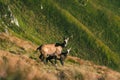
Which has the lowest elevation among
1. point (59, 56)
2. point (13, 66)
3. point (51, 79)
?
point (59, 56)

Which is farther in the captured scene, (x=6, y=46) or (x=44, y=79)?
(x=6, y=46)

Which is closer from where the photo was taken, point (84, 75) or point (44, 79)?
point (44, 79)

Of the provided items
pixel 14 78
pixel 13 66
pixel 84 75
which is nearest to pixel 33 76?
pixel 13 66

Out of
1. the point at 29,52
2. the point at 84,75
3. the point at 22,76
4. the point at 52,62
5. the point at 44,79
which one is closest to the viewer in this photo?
the point at 22,76

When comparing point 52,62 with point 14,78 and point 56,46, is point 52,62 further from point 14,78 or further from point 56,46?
point 14,78

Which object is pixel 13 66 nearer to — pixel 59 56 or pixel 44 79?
pixel 44 79

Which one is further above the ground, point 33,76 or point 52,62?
point 33,76

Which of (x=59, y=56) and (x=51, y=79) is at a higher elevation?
(x=51, y=79)

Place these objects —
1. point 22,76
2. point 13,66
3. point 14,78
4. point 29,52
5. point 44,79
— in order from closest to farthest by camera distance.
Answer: point 14,78, point 22,76, point 13,66, point 44,79, point 29,52

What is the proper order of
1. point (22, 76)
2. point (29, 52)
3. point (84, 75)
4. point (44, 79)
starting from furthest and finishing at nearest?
point (29, 52) < point (84, 75) < point (44, 79) < point (22, 76)

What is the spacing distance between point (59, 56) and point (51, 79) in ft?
53.5

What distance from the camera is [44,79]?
45.0 feet

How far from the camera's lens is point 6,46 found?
29.1 m

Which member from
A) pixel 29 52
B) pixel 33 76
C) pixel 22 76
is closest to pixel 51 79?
pixel 33 76
